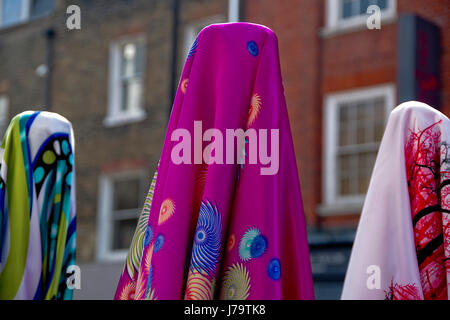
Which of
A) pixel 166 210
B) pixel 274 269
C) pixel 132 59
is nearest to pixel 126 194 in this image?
pixel 132 59

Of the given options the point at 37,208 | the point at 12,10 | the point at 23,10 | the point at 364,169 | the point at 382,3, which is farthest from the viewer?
the point at 23,10

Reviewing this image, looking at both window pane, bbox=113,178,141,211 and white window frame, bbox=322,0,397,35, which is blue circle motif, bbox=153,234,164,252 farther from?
window pane, bbox=113,178,141,211

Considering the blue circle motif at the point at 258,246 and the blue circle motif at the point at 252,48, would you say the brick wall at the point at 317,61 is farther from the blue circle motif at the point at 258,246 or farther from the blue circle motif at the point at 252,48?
the blue circle motif at the point at 258,246

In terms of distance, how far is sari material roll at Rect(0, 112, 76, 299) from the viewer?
7.05 ft

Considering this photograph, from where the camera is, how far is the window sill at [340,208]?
33.6 ft

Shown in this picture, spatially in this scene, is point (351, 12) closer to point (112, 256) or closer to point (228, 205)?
point (112, 256)

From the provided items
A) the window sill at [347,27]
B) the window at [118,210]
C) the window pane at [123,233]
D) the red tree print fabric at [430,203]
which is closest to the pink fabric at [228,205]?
the red tree print fabric at [430,203]

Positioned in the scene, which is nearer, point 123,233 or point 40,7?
point 123,233

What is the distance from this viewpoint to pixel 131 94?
13719 mm

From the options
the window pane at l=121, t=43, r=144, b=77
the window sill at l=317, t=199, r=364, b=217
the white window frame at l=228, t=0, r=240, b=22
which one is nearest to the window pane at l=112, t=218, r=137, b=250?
the window pane at l=121, t=43, r=144, b=77

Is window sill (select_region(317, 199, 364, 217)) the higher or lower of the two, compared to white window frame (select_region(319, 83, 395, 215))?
lower

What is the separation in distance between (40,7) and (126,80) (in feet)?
8.74

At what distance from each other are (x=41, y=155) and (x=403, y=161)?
1021 mm

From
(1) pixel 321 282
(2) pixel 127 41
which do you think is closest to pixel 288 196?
(1) pixel 321 282
